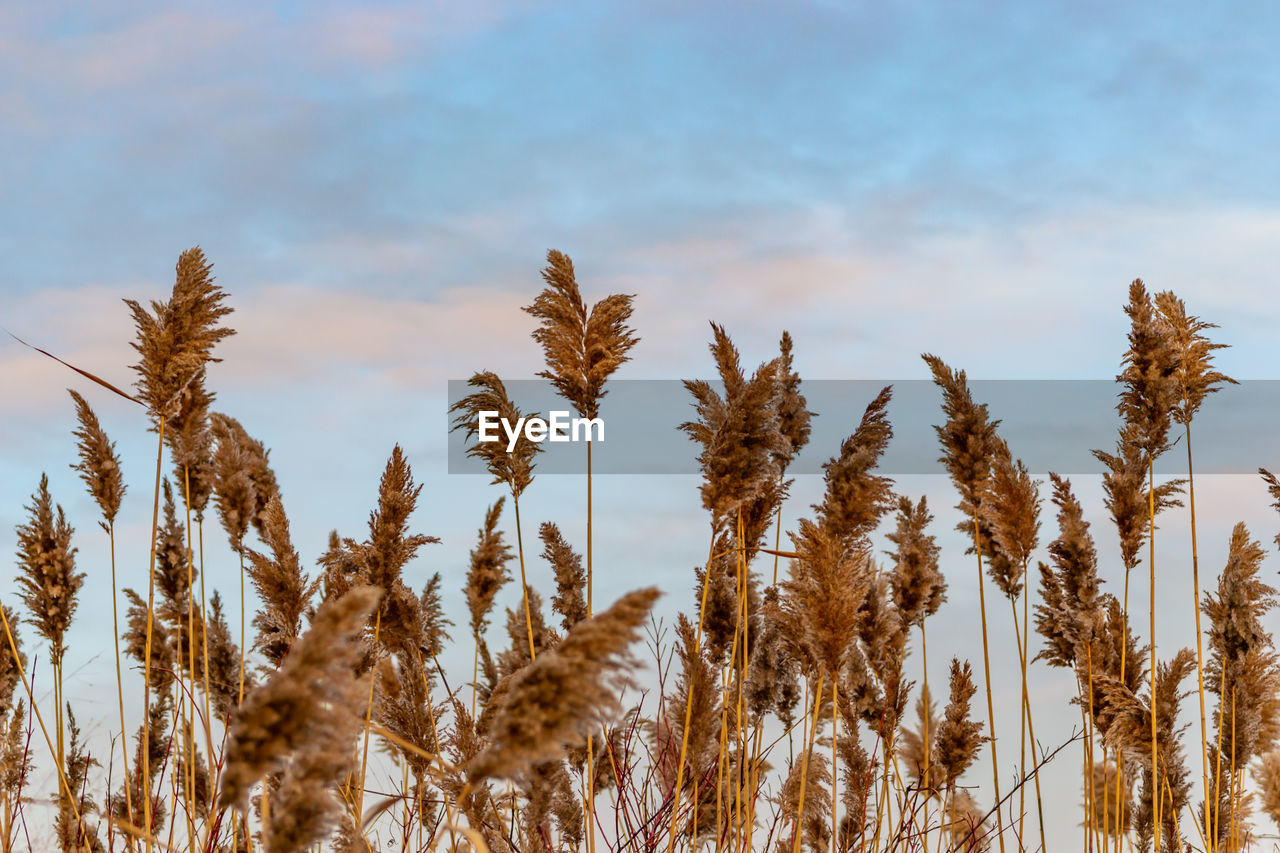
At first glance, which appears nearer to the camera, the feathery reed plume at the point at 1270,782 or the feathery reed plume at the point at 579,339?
the feathery reed plume at the point at 579,339

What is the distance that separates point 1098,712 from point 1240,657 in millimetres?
883

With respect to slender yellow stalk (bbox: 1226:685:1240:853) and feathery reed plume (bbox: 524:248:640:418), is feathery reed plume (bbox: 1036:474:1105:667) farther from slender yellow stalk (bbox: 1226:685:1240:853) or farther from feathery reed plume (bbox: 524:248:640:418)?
feathery reed plume (bbox: 524:248:640:418)

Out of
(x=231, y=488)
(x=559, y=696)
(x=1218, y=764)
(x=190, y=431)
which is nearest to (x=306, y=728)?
(x=559, y=696)

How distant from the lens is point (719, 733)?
5090mm

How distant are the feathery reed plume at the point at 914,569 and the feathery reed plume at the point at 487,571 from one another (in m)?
2.66

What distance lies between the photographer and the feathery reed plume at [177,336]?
465cm

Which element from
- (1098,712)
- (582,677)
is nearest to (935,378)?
(1098,712)

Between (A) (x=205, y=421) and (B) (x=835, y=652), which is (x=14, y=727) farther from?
(B) (x=835, y=652)

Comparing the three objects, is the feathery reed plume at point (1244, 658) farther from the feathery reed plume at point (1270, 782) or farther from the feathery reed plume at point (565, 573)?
the feathery reed plume at point (565, 573)

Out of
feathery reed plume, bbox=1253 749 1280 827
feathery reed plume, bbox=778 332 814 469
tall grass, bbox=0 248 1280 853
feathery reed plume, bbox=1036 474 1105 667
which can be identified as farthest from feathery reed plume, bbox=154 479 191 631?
feathery reed plume, bbox=1253 749 1280 827

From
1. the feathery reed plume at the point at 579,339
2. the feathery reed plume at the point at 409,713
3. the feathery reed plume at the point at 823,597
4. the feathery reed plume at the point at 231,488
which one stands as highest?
the feathery reed plume at the point at 579,339

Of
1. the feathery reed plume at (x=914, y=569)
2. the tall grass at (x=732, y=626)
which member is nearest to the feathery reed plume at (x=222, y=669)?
the tall grass at (x=732, y=626)

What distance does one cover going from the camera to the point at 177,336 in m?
4.70

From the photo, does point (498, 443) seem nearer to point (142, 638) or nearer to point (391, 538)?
point (391, 538)
